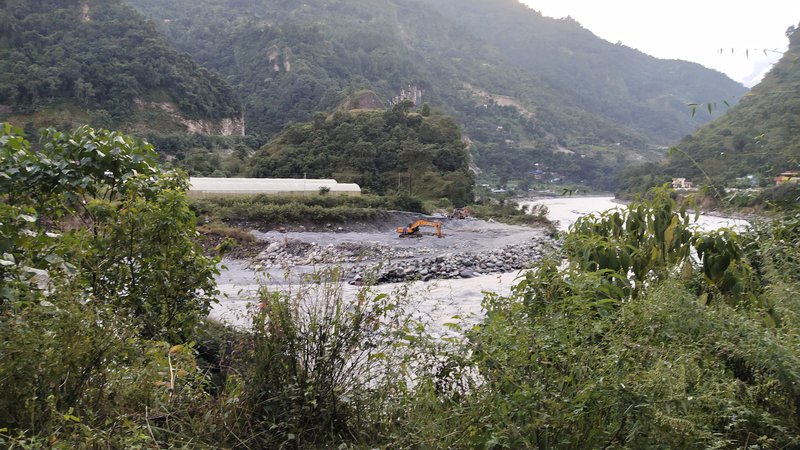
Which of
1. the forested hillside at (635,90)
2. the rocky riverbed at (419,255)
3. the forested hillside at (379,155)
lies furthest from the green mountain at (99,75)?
the forested hillside at (635,90)

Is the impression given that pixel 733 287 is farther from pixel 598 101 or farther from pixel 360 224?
pixel 598 101

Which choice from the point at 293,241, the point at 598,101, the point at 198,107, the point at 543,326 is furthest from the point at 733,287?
the point at 598,101

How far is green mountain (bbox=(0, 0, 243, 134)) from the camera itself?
47500 mm

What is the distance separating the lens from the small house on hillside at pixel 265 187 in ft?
108

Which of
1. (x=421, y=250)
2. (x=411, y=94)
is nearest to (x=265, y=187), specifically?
(x=421, y=250)

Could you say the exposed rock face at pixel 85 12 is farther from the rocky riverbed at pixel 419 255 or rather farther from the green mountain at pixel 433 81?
the rocky riverbed at pixel 419 255

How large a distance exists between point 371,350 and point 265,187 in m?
33.7

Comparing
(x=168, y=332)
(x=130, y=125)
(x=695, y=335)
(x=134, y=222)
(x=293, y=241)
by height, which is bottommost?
(x=293, y=241)

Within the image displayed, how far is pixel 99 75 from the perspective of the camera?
176 feet

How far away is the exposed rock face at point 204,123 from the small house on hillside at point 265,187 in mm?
27511

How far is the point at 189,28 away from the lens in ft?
366

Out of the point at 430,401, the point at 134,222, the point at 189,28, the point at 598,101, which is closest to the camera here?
the point at 430,401

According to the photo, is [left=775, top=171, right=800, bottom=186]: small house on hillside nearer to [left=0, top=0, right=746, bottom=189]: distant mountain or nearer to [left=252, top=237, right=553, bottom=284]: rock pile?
[left=0, top=0, right=746, bottom=189]: distant mountain

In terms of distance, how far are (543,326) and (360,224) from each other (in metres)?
28.3
